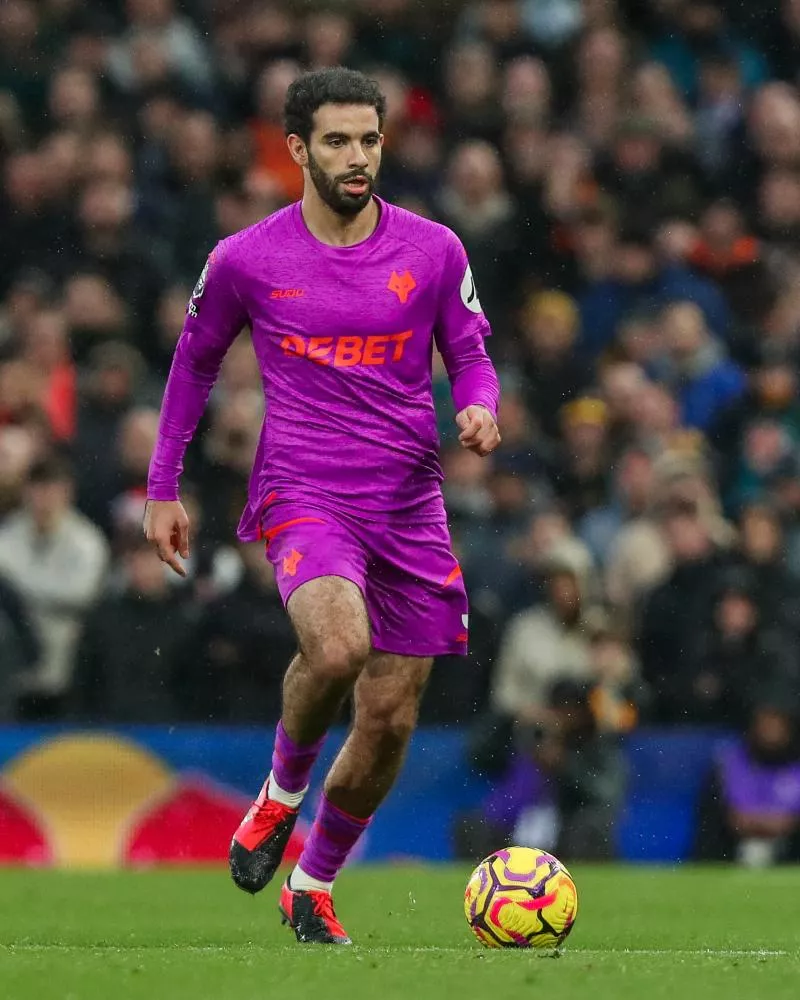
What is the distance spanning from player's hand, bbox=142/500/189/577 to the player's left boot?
1162 mm

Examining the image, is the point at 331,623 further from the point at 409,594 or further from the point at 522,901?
the point at 522,901

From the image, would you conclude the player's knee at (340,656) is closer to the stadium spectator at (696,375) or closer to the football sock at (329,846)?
the football sock at (329,846)

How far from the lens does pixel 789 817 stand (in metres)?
12.9

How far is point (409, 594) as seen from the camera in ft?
25.0

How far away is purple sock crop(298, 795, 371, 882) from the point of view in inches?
303

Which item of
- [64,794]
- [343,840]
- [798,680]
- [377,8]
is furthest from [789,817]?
[377,8]

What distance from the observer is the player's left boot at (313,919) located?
7.65m

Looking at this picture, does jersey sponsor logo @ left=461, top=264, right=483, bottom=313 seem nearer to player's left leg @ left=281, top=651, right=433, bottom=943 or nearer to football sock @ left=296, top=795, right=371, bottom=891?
player's left leg @ left=281, top=651, right=433, bottom=943

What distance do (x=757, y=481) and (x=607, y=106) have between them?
3.68 m

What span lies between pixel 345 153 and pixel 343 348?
63 centimetres

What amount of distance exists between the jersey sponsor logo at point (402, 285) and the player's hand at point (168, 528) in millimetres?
1022

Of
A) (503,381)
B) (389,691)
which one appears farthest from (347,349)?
(503,381)

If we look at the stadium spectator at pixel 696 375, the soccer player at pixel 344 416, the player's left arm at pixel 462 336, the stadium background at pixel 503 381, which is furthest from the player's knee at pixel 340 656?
the stadium spectator at pixel 696 375

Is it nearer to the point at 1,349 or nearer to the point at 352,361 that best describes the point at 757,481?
the point at 1,349
